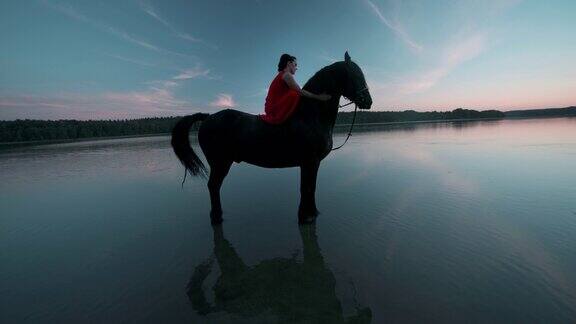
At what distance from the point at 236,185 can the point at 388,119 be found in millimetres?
106469

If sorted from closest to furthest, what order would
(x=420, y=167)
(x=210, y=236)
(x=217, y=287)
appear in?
(x=217, y=287), (x=210, y=236), (x=420, y=167)

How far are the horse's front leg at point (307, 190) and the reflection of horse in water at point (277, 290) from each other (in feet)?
3.12

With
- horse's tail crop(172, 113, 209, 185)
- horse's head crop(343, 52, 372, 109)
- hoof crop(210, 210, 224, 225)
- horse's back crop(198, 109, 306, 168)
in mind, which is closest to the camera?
horse's back crop(198, 109, 306, 168)

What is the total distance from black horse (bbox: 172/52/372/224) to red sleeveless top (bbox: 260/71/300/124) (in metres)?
0.13

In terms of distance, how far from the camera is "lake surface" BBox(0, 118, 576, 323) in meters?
2.51

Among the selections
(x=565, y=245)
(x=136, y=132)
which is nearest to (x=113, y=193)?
(x=565, y=245)

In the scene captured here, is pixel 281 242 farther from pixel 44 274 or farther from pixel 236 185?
pixel 236 185

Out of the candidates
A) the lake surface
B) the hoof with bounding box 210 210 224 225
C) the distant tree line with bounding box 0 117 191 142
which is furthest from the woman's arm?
the distant tree line with bounding box 0 117 191 142

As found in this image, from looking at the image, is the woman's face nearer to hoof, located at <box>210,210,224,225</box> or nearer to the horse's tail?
the horse's tail

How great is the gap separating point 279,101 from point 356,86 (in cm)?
139

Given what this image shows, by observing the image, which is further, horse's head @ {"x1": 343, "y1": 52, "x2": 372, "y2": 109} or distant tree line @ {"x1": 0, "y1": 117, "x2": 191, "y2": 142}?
distant tree line @ {"x1": 0, "y1": 117, "x2": 191, "y2": 142}

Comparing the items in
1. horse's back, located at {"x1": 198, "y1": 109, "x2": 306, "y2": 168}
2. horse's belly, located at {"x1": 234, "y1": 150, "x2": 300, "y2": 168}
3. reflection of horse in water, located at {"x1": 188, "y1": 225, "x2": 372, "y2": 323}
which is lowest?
reflection of horse in water, located at {"x1": 188, "y1": 225, "x2": 372, "y2": 323}

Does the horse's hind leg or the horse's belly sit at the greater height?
the horse's belly

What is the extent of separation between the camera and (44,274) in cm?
336
